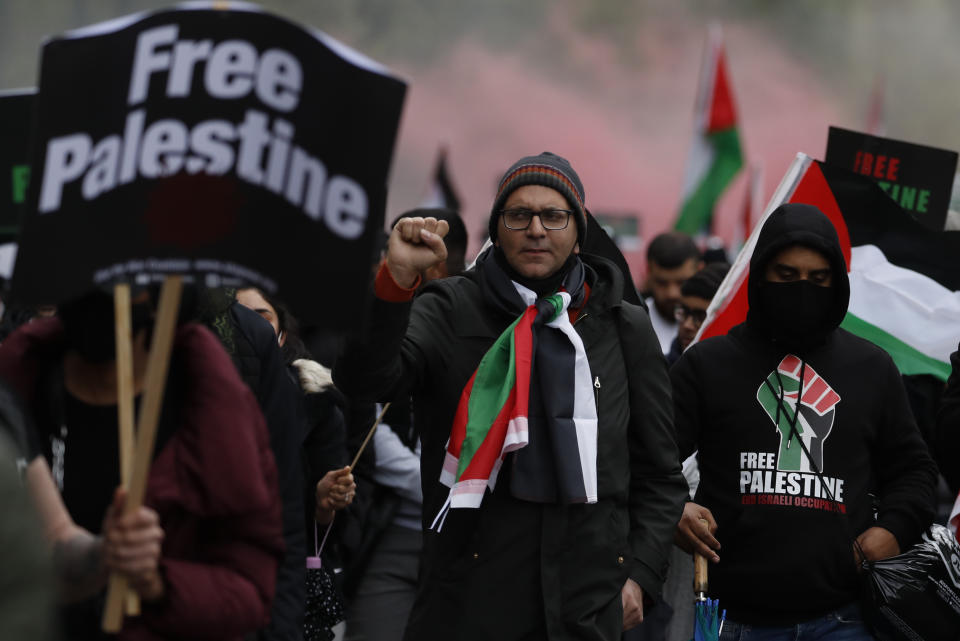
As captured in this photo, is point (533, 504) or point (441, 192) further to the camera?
point (441, 192)

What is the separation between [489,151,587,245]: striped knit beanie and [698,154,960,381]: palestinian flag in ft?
6.03

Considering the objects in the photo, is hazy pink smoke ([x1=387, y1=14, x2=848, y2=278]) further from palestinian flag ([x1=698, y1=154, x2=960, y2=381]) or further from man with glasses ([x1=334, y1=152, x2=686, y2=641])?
man with glasses ([x1=334, y1=152, x2=686, y2=641])

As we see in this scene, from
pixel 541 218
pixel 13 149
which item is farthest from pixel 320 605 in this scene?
pixel 13 149

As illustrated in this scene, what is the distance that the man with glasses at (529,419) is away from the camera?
3.86 metres

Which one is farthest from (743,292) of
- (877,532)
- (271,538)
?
(271,538)

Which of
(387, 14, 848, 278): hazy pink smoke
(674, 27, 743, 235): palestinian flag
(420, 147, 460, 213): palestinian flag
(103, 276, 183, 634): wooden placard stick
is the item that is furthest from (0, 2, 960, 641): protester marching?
(387, 14, 848, 278): hazy pink smoke

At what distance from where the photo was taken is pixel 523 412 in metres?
3.91

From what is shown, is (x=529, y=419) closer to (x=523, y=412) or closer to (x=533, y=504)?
(x=523, y=412)

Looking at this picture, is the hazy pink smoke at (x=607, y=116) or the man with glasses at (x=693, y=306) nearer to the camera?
the man with glasses at (x=693, y=306)

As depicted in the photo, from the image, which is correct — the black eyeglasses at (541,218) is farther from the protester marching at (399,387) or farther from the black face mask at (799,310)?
the black face mask at (799,310)

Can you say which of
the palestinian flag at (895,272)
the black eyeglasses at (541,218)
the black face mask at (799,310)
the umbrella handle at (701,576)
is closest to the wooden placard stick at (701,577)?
the umbrella handle at (701,576)

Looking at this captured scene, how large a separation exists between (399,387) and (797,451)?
50.5 inches

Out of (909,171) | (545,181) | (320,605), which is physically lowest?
(320,605)

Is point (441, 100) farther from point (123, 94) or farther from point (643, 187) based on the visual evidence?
point (123, 94)
